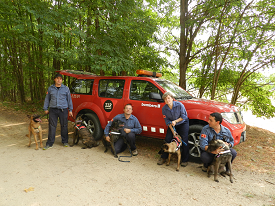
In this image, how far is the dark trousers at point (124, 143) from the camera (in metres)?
4.44

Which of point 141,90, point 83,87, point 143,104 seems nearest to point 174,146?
point 143,104

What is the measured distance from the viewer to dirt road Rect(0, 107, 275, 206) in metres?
2.68

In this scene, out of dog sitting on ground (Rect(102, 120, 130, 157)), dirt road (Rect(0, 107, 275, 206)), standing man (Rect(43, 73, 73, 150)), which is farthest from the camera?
standing man (Rect(43, 73, 73, 150))

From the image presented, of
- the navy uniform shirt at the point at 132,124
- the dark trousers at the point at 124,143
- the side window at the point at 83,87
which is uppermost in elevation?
the side window at the point at 83,87

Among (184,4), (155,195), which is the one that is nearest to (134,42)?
(184,4)

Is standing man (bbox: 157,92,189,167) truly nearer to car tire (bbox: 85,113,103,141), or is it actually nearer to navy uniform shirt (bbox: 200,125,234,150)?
navy uniform shirt (bbox: 200,125,234,150)

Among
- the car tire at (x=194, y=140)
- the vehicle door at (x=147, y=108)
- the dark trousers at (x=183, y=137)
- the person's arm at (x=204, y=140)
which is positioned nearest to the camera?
the person's arm at (x=204, y=140)

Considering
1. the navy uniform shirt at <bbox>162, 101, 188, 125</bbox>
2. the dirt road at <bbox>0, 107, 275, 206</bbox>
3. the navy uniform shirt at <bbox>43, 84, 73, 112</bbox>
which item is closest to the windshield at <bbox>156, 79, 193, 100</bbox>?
the navy uniform shirt at <bbox>162, 101, 188, 125</bbox>

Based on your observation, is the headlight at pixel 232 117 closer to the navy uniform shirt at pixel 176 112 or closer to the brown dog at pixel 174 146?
the navy uniform shirt at pixel 176 112

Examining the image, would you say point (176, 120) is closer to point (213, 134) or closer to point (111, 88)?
point (213, 134)

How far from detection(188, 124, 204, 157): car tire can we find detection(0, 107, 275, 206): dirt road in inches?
10.5

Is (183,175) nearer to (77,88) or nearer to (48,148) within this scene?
(48,148)

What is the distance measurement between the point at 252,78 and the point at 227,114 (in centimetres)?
505

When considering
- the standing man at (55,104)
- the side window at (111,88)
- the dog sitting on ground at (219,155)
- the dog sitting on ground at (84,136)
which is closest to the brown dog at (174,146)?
the dog sitting on ground at (219,155)
